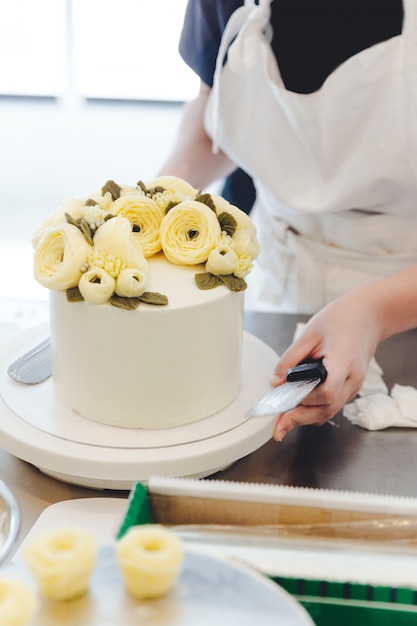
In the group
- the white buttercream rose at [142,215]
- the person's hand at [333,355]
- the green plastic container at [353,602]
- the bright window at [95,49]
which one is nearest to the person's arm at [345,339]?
the person's hand at [333,355]

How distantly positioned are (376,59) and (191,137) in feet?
1.57

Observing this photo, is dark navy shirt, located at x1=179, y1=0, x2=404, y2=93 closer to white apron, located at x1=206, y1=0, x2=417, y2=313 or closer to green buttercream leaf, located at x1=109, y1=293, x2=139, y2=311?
white apron, located at x1=206, y1=0, x2=417, y2=313

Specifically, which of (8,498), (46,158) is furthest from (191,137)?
(46,158)

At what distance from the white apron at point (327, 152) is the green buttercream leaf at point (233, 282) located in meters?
0.44

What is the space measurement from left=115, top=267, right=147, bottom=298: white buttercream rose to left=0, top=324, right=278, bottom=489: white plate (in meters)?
0.17

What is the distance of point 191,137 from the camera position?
1573 mm

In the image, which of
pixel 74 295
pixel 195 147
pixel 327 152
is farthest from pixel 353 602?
pixel 195 147

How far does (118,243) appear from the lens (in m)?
0.87

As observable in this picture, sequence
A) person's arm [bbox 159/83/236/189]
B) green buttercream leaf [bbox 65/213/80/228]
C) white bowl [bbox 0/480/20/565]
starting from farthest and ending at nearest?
1. person's arm [bbox 159/83/236/189]
2. green buttercream leaf [bbox 65/213/80/228]
3. white bowl [bbox 0/480/20/565]

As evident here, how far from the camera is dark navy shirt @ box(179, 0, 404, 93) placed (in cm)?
120

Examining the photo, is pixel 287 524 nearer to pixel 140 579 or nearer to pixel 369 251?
pixel 140 579

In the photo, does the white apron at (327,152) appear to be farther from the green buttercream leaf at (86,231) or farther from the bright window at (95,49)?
the bright window at (95,49)

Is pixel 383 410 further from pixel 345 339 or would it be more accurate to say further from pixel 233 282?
Answer: pixel 233 282

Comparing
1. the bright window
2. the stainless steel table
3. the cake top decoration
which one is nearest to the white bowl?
the stainless steel table
